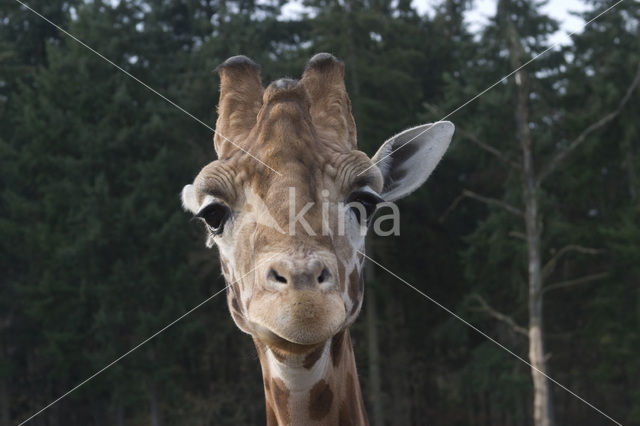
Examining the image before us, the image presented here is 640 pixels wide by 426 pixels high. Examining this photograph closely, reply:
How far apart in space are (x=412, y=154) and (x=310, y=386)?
1.52m

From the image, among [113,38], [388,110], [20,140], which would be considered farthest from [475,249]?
[20,140]

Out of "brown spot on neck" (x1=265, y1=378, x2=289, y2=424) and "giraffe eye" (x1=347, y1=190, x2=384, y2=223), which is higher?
"giraffe eye" (x1=347, y1=190, x2=384, y2=223)

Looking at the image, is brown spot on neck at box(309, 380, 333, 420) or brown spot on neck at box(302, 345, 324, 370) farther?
brown spot on neck at box(309, 380, 333, 420)

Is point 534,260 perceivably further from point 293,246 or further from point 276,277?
point 276,277

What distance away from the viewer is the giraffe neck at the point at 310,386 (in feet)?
11.5

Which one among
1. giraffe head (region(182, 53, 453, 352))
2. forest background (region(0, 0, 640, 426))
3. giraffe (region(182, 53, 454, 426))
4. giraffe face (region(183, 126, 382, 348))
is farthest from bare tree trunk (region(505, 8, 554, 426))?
giraffe face (region(183, 126, 382, 348))

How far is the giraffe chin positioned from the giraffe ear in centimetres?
147

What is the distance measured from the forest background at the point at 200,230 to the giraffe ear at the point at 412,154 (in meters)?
16.9

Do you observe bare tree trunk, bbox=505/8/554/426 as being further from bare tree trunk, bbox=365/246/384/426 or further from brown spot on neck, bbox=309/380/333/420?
brown spot on neck, bbox=309/380/333/420

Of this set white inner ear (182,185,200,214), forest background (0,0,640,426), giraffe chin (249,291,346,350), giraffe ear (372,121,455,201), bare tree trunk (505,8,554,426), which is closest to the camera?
giraffe chin (249,291,346,350)

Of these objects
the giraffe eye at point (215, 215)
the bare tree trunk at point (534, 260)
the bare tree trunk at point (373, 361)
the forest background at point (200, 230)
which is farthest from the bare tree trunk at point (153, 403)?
the giraffe eye at point (215, 215)

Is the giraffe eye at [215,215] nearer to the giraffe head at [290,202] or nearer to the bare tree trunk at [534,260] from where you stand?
the giraffe head at [290,202]

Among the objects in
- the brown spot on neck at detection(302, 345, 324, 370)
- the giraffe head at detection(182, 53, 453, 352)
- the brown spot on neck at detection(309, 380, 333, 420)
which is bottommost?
the brown spot on neck at detection(309, 380, 333, 420)

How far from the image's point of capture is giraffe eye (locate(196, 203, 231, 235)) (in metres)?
3.59
